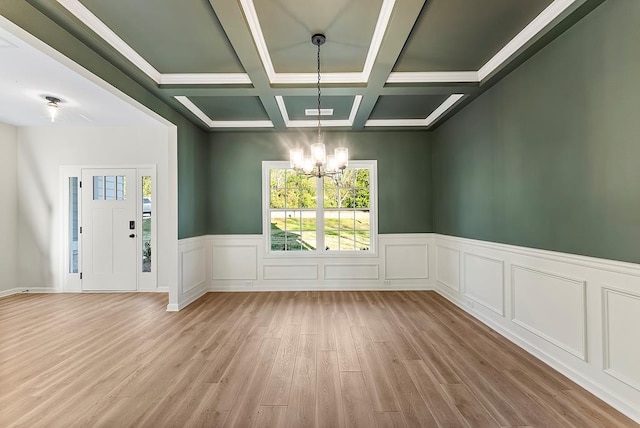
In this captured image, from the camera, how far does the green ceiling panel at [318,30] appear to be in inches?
94.4

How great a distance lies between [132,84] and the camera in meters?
3.31

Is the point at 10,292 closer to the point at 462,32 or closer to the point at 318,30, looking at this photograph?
the point at 318,30

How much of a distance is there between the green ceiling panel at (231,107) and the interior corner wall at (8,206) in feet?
11.6

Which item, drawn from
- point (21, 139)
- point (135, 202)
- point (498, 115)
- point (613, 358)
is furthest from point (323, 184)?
point (21, 139)

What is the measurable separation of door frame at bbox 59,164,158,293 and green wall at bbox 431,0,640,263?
5164 mm

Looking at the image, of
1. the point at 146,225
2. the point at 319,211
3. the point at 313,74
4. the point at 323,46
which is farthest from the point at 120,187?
the point at 323,46

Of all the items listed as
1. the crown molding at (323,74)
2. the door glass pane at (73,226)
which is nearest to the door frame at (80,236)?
the door glass pane at (73,226)

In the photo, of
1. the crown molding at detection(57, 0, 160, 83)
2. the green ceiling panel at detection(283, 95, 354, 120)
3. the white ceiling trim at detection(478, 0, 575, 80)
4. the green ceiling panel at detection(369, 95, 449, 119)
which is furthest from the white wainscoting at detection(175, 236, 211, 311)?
the white ceiling trim at detection(478, 0, 575, 80)

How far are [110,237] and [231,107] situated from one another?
125 inches

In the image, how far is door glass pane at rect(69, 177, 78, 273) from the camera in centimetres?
525

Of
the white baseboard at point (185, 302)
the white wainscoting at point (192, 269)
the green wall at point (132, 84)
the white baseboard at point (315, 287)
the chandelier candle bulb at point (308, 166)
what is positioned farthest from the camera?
the white baseboard at point (315, 287)

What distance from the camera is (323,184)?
5.60 metres

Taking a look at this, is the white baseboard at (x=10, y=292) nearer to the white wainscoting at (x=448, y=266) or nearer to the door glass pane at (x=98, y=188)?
the door glass pane at (x=98, y=188)

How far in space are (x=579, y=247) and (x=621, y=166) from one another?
27.0 inches
